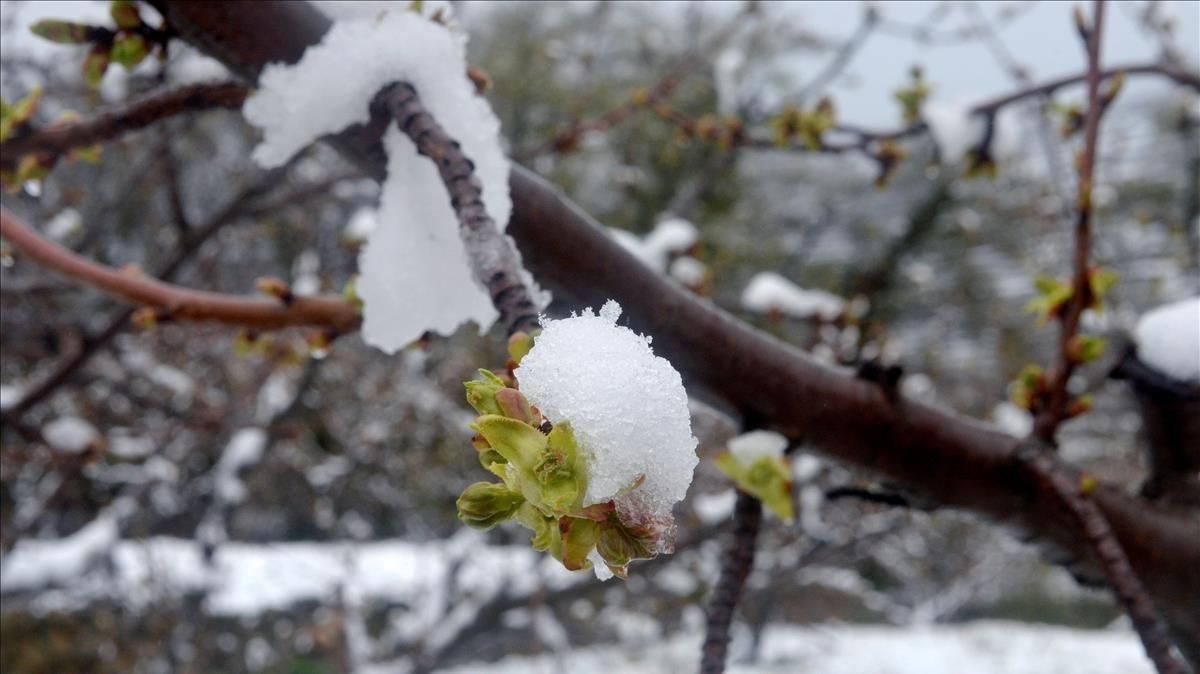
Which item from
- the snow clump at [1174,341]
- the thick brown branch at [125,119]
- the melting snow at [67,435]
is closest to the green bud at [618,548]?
the thick brown branch at [125,119]

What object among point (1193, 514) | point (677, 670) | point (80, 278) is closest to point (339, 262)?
point (677, 670)

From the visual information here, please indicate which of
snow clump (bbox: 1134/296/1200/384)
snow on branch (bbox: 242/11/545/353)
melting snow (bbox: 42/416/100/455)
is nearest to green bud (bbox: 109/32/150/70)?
snow on branch (bbox: 242/11/545/353)

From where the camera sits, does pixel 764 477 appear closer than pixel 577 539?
No

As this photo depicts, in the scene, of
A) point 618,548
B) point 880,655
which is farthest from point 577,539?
point 880,655

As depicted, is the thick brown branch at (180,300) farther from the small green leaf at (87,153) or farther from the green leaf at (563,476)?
the green leaf at (563,476)

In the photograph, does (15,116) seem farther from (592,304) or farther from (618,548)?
(618,548)
